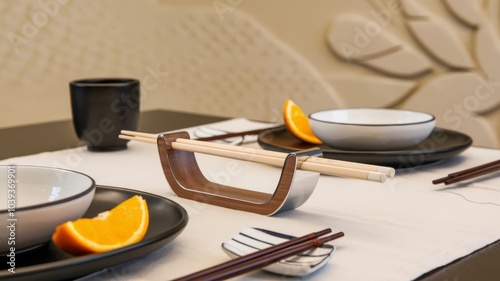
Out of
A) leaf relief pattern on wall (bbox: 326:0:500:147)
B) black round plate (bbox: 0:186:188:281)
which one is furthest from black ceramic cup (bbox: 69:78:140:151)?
leaf relief pattern on wall (bbox: 326:0:500:147)

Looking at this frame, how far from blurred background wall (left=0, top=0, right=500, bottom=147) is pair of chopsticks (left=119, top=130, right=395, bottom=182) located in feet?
6.71

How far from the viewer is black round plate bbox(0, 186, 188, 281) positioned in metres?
0.60

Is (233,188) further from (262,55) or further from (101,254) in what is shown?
(262,55)

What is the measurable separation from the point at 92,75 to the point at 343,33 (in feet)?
4.55

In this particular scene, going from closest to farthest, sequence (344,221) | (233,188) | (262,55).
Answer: (344,221) → (233,188) → (262,55)

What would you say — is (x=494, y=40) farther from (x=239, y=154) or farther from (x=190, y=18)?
(x=239, y=154)

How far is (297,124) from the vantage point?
1424 millimetres

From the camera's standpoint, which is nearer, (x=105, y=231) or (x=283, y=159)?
(x=105, y=231)

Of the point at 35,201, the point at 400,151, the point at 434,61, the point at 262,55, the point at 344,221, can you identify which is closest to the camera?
the point at 35,201

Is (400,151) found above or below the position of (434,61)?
below

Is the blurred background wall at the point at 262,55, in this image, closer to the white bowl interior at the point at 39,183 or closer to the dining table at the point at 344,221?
the dining table at the point at 344,221

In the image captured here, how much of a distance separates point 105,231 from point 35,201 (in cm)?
16

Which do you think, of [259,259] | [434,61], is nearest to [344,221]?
[259,259]

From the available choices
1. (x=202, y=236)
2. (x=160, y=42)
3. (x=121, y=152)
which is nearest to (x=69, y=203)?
(x=202, y=236)
